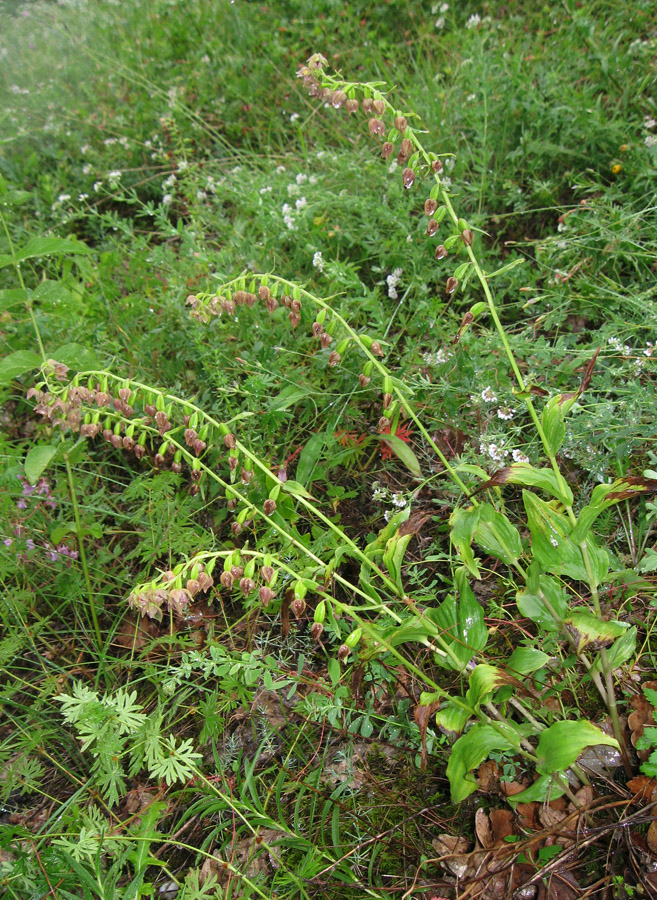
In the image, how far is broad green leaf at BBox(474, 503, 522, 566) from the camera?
1.59 meters

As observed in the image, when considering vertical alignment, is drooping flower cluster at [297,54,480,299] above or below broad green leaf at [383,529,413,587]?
above

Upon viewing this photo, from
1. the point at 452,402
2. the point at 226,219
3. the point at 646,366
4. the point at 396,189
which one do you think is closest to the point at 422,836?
the point at 452,402

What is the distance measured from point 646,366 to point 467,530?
1055 mm

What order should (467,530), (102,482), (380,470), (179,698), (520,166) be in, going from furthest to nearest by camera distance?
(520,166) < (102,482) < (380,470) < (179,698) < (467,530)

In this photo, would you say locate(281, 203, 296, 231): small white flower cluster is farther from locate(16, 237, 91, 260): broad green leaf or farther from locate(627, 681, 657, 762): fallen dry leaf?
locate(627, 681, 657, 762): fallen dry leaf

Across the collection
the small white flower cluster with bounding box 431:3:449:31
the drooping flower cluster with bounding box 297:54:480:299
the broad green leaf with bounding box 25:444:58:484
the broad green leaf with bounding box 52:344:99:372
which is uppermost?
the small white flower cluster with bounding box 431:3:449:31

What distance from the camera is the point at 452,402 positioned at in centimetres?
224

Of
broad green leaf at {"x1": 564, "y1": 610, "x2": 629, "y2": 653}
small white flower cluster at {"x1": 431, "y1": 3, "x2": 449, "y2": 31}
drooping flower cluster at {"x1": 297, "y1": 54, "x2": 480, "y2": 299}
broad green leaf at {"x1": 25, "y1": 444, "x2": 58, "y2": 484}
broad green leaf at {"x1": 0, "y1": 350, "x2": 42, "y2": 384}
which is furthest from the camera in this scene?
small white flower cluster at {"x1": 431, "y1": 3, "x2": 449, "y2": 31}

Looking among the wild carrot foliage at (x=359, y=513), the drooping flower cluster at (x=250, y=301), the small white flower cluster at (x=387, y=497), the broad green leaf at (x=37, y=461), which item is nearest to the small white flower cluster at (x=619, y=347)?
the wild carrot foliage at (x=359, y=513)

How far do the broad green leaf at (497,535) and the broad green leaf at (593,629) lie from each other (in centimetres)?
21

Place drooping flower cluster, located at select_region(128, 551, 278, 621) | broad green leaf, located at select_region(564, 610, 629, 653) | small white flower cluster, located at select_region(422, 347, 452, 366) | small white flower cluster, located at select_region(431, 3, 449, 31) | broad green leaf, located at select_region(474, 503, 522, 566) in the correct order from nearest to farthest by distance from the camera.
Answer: drooping flower cluster, located at select_region(128, 551, 278, 621) → broad green leaf, located at select_region(564, 610, 629, 653) → broad green leaf, located at select_region(474, 503, 522, 566) → small white flower cluster, located at select_region(422, 347, 452, 366) → small white flower cluster, located at select_region(431, 3, 449, 31)

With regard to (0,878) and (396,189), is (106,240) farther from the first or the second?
(0,878)

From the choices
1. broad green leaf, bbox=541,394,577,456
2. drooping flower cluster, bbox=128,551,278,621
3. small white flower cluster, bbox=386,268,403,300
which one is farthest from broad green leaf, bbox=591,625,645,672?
small white flower cluster, bbox=386,268,403,300

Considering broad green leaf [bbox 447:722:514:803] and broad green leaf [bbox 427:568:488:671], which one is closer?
broad green leaf [bbox 447:722:514:803]
